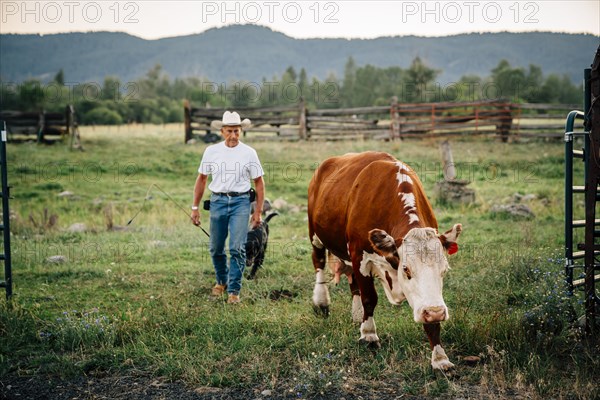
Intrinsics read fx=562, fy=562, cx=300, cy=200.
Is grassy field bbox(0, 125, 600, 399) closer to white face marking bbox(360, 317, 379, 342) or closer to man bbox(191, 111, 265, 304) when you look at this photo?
white face marking bbox(360, 317, 379, 342)

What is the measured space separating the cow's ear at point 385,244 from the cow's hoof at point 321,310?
1723mm

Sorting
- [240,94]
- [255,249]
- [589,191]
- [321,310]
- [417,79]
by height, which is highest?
[417,79]

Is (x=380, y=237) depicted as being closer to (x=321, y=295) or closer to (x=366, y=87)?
(x=321, y=295)

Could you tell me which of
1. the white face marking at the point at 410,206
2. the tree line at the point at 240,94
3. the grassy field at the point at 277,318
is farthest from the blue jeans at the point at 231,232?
the tree line at the point at 240,94

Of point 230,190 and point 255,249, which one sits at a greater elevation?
point 230,190

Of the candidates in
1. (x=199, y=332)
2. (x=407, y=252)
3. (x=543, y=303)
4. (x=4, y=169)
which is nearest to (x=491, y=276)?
(x=543, y=303)

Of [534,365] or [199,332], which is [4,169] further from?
[534,365]

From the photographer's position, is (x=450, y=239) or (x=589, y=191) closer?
(x=450, y=239)

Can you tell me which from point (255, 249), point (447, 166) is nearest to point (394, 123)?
point (447, 166)

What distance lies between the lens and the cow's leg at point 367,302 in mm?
5285

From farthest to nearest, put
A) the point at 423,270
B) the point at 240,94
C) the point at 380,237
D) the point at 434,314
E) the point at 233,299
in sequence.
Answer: the point at 240,94, the point at 233,299, the point at 380,237, the point at 423,270, the point at 434,314

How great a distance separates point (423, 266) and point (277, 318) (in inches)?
82.3

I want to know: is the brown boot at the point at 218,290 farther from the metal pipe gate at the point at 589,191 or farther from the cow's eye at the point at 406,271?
the metal pipe gate at the point at 589,191

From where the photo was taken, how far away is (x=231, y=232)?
7117mm
